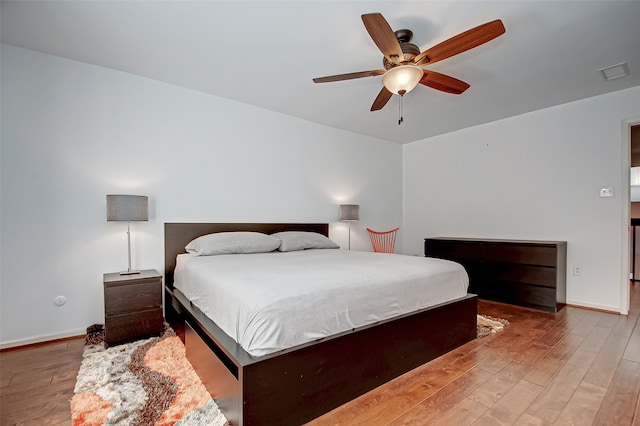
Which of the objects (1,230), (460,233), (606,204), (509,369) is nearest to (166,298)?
(1,230)

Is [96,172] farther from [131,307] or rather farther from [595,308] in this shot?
[595,308]

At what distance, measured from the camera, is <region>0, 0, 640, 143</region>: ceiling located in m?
1.94

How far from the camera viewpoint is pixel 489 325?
2.78 m

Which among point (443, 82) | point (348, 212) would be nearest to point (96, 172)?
point (348, 212)

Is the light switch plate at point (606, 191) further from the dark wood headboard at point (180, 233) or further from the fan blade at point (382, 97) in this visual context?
the dark wood headboard at point (180, 233)

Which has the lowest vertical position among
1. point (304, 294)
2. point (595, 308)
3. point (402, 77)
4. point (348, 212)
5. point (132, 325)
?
point (595, 308)

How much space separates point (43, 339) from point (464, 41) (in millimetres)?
3772

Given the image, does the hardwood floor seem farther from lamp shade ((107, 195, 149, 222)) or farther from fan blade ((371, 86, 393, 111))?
fan blade ((371, 86, 393, 111))

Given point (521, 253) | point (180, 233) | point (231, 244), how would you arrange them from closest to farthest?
point (231, 244)
point (180, 233)
point (521, 253)

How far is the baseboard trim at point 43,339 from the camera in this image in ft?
7.59

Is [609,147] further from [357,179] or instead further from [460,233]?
[357,179]

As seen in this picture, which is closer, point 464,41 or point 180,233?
point 464,41

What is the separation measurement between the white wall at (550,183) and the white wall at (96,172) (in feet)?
8.56

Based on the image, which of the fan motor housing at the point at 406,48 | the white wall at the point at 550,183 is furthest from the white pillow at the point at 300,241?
the white wall at the point at 550,183
